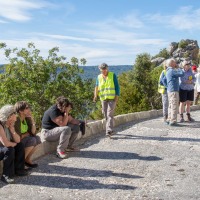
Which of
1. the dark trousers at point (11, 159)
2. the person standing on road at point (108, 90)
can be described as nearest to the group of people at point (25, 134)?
the dark trousers at point (11, 159)

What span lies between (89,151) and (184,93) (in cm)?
449

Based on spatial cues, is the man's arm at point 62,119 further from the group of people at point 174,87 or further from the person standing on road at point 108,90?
the group of people at point 174,87

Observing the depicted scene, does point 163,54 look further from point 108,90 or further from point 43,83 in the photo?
point 108,90

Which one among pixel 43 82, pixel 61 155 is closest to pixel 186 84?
pixel 61 155

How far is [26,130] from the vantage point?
6141 mm

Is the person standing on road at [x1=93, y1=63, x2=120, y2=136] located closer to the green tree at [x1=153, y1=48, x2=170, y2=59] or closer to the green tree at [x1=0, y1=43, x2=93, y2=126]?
the green tree at [x1=0, y1=43, x2=93, y2=126]

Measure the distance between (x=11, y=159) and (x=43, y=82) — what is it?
20.6 metres

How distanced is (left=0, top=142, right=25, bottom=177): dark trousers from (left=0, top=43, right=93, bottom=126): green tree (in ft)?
61.0

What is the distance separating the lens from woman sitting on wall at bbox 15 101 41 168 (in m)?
5.98

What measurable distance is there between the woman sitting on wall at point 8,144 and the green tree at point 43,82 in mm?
18724

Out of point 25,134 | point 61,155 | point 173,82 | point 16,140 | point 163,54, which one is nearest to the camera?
point 16,140

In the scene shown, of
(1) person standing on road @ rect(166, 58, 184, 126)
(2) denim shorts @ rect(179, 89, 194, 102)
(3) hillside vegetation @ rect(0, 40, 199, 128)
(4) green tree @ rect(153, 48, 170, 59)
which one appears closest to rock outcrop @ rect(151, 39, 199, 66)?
(4) green tree @ rect(153, 48, 170, 59)

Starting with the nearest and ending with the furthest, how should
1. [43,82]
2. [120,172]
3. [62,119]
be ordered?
[120,172]
[62,119]
[43,82]

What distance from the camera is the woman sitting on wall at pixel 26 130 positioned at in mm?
5977
